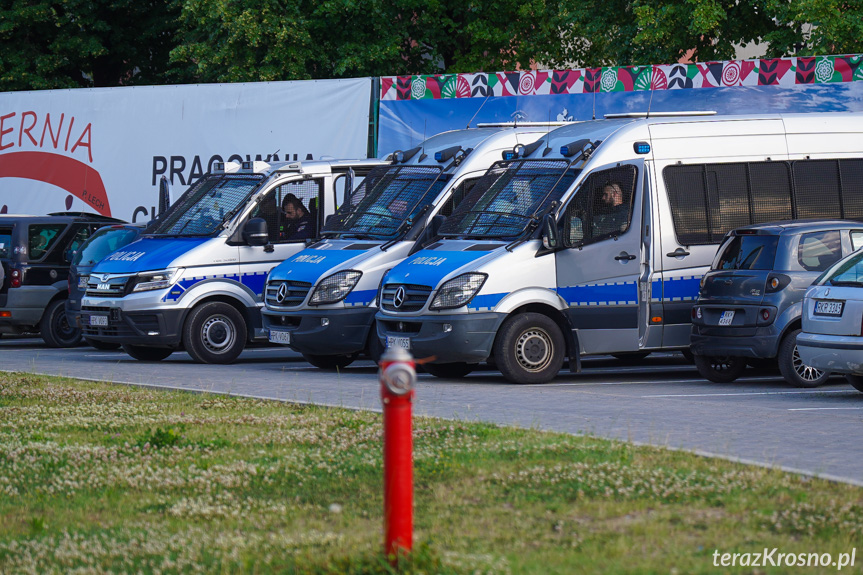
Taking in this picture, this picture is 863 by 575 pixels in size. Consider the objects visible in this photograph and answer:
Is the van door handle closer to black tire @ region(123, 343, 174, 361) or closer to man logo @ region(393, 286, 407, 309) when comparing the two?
man logo @ region(393, 286, 407, 309)

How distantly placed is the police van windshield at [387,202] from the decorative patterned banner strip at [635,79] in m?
4.06

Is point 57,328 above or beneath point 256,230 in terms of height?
beneath

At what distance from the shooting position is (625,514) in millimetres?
6293

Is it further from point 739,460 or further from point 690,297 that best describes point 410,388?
point 690,297

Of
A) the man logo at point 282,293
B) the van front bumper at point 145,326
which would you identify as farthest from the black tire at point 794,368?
the van front bumper at point 145,326

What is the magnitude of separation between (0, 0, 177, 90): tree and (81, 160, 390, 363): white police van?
19.3m

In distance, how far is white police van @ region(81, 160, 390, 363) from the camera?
16281mm

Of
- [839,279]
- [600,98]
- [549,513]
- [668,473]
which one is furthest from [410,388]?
[600,98]

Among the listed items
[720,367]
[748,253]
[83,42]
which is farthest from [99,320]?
[83,42]

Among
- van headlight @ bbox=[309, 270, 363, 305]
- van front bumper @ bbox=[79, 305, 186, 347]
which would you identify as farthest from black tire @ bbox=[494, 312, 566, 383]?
van front bumper @ bbox=[79, 305, 186, 347]

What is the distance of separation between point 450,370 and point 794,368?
12.2ft

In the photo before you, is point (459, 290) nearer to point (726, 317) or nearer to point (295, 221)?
point (726, 317)

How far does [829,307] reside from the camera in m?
11.8

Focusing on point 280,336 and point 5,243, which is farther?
point 5,243
